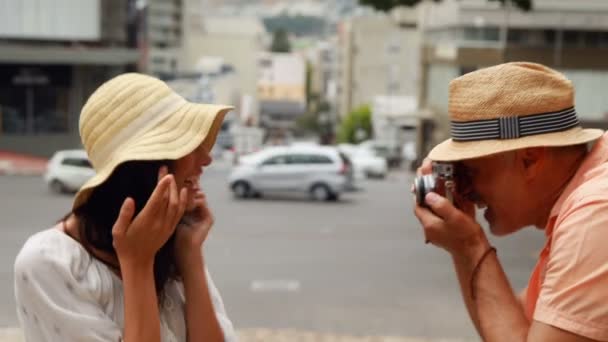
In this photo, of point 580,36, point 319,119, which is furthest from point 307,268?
point 319,119

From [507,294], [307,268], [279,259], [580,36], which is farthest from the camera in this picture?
[580,36]

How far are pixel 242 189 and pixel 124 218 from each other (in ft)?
67.2

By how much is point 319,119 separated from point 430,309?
9281 centimetres

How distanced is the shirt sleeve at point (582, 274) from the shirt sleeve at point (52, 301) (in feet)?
3.18

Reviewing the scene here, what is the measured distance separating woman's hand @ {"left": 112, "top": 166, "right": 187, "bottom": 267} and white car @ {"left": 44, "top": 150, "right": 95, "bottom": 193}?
20.2 m

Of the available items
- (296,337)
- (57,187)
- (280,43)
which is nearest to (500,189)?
(296,337)

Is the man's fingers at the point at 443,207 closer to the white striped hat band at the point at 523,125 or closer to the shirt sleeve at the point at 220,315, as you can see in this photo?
the white striped hat band at the point at 523,125

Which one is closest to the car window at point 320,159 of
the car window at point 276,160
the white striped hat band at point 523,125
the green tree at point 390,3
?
the car window at point 276,160

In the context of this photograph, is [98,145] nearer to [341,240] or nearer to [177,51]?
[341,240]

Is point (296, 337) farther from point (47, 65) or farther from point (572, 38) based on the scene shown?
point (47, 65)

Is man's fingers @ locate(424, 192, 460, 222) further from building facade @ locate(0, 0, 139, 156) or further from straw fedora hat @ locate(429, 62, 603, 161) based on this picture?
building facade @ locate(0, 0, 139, 156)

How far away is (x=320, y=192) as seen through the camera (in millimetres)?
22219

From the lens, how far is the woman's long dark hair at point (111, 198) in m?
2.16

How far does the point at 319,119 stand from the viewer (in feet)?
336
